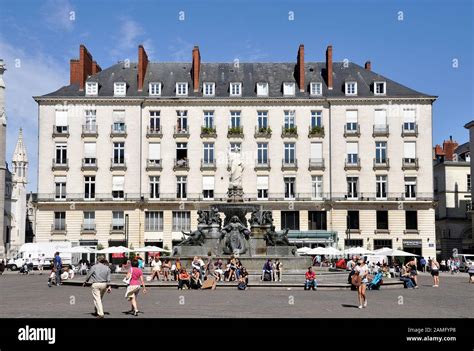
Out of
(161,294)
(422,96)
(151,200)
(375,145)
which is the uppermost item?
(422,96)

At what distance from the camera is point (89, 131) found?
64.4 m

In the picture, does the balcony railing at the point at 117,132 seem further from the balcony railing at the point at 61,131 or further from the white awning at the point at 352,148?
the white awning at the point at 352,148

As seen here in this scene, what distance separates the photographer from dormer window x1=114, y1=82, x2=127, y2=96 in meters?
65.1

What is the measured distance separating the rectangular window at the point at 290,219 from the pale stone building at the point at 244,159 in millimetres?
94

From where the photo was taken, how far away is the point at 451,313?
19172mm

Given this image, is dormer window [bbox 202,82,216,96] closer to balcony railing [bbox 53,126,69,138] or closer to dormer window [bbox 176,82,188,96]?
dormer window [bbox 176,82,188,96]

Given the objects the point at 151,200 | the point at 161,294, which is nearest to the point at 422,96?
the point at 151,200

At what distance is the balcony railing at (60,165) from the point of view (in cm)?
6397

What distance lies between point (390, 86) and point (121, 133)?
2618cm

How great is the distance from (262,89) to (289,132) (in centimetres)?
498

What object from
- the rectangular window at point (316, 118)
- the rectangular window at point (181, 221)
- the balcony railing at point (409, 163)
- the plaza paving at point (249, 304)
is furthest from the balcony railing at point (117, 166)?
the plaza paving at point (249, 304)

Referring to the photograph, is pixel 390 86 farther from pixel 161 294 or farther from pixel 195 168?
pixel 161 294

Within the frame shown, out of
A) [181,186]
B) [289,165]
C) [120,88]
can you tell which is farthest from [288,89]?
[120,88]

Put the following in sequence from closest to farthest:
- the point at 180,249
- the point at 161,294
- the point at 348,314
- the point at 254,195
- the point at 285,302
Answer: the point at 348,314
the point at 285,302
the point at 161,294
the point at 180,249
the point at 254,195
